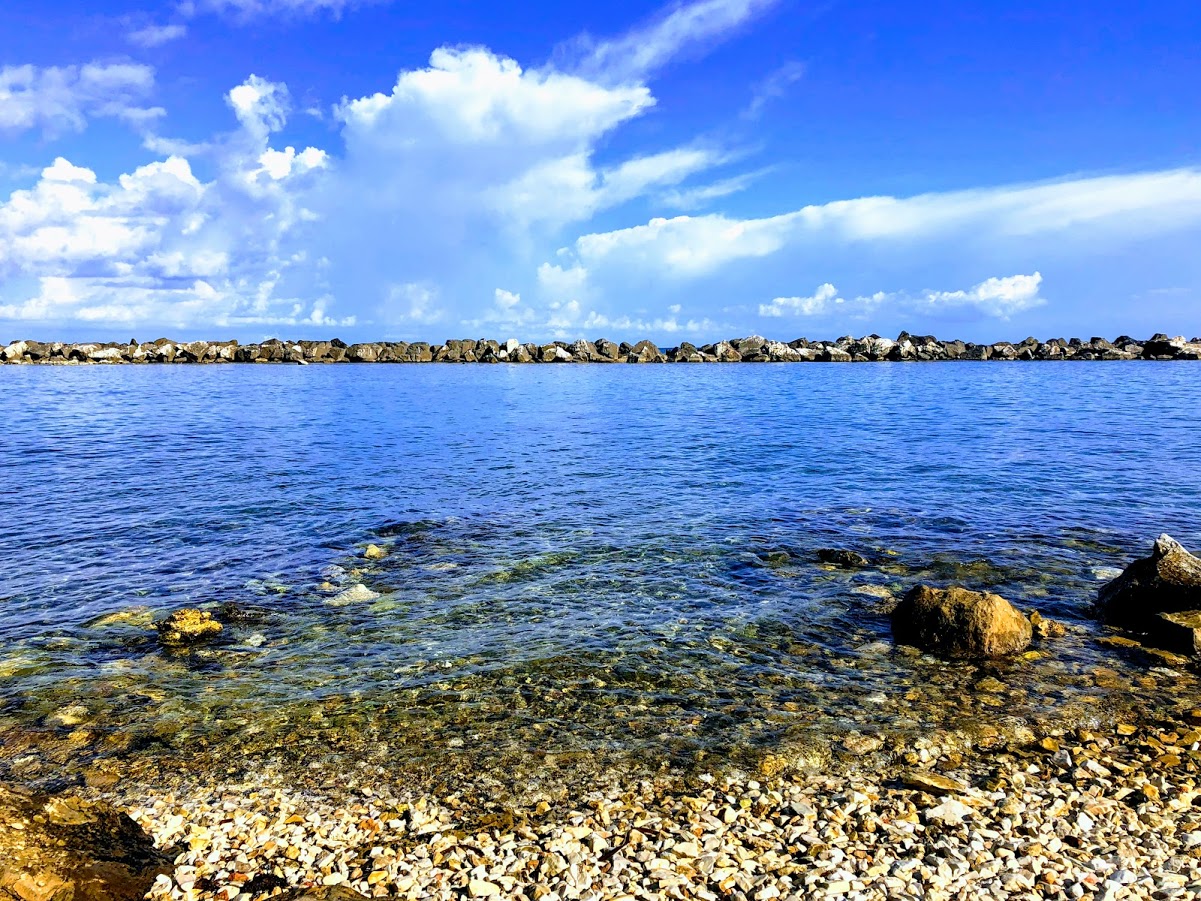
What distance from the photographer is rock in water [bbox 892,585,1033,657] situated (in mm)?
12229

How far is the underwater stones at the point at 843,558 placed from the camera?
17.4 metres

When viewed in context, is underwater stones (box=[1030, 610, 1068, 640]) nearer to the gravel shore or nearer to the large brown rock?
Answer: the gravel shore

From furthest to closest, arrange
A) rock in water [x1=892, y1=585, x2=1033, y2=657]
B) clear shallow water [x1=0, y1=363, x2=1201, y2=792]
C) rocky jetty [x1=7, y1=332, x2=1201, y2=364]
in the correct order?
rocky jetty [x1=7, y1=332, x2=1201, y2=364]
rock in water [x1=892, y1=585, x2=1033, y2=657]
clear shallow water [x1=0, y1=363, x2=1201, y2=792]

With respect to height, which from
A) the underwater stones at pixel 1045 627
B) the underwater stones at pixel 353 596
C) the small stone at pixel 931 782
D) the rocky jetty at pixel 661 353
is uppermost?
the rocky jetty at pixel 661 353

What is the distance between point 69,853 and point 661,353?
16794 cm

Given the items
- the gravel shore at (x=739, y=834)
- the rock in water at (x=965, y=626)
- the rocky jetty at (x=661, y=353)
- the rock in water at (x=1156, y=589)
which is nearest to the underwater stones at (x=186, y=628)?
the gravel shore at (x=739, y=834)

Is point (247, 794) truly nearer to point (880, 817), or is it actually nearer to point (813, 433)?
point (880, 817)

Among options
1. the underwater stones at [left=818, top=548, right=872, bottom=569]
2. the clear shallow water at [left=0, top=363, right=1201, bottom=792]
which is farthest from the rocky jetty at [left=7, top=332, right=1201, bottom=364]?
the underwater stones at [left=818, top=548, right=872, bottom=569]

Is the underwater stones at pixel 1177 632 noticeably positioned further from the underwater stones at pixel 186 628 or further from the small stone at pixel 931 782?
the underwater stones at pixel 186 628

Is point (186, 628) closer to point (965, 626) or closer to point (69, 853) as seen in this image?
point (69, 853)

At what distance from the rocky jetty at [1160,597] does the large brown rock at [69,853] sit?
15556 mm

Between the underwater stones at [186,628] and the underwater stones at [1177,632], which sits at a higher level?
the underwater stones at [1177,632]

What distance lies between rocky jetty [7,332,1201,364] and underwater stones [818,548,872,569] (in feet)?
495

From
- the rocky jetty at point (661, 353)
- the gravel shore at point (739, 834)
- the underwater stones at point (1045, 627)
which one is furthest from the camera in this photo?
the rocky jetty at point (661, 353)
